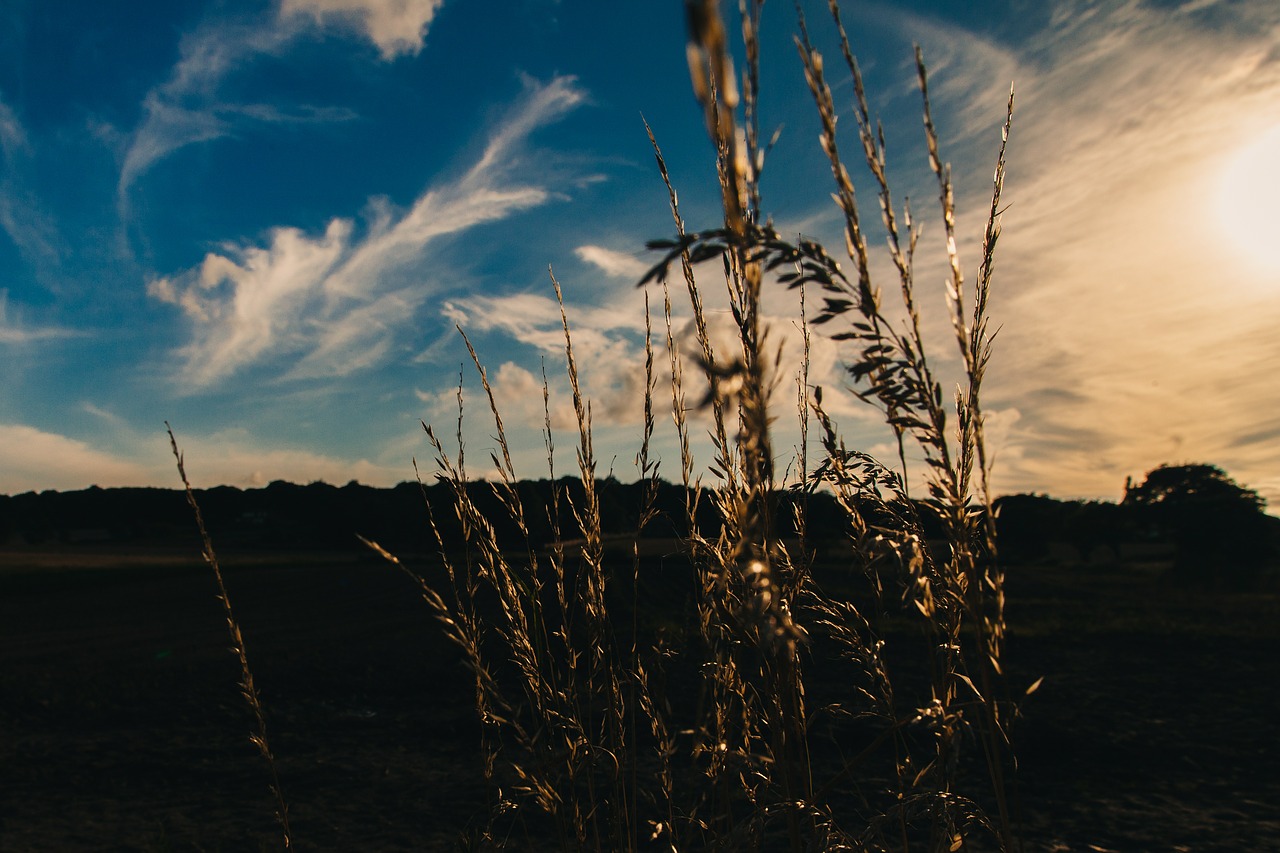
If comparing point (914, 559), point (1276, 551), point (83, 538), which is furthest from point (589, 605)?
point (83, 538)

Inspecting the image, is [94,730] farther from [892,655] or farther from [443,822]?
[892,655]

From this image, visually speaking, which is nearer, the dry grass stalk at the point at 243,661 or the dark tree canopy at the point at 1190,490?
the dry grass stalk at the point at 243,661

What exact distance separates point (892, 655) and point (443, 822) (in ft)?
21.5

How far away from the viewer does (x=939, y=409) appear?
91cm

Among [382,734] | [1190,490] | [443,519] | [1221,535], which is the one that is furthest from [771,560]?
[1190,490]

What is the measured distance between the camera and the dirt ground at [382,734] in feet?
14.8

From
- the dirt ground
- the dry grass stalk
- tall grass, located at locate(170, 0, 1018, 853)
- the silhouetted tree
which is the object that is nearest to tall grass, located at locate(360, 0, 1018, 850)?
tall grass, located at locate(170, 0, 1018, 853)

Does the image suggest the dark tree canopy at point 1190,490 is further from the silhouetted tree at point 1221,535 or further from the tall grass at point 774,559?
the tall grass at point 774,559

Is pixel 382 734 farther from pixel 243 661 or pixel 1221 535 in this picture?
pixel 1221 535

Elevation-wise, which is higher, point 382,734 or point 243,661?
point 243,661

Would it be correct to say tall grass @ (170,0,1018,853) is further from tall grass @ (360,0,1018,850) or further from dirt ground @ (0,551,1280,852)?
dirt ground @ (0,551,1280,852)

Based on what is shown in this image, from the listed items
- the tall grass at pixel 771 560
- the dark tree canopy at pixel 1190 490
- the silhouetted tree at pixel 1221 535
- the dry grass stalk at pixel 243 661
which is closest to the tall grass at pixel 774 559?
the tall grass at pixel 771 560

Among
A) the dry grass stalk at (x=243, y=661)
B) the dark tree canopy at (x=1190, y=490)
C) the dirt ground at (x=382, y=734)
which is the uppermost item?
the dark tree canopy at (x=1190, y=490)

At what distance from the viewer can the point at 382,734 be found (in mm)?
6648
